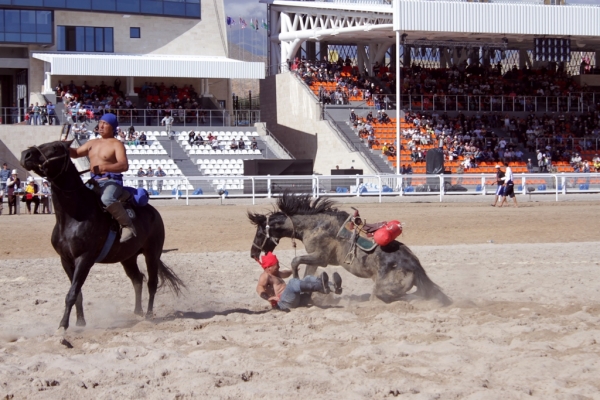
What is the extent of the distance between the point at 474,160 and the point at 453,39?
7012 millimetres

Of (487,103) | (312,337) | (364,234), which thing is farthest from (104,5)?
(312,337)

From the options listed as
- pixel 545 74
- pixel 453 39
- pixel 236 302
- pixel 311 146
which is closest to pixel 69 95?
pixel 311 146

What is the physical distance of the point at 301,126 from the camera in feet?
142

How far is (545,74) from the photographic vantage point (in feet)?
158

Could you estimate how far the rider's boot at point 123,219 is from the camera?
8.52 meters

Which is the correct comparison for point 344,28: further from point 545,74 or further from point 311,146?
point 545,74

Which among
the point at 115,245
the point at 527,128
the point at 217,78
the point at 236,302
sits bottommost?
the point at 236,302

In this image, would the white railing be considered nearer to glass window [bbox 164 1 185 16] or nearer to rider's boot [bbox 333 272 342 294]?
glass window [bbox 164 1 185 16]

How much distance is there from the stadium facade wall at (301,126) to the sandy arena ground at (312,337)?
2471cm

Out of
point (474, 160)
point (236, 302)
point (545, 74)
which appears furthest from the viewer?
point (545, 74)

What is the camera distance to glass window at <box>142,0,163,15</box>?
4522 cm

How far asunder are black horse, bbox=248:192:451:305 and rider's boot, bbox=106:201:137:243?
1.56m

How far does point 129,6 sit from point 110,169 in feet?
125

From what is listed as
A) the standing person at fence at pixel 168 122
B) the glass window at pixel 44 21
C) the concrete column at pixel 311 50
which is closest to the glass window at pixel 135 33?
the glass window at pixel 44 21
